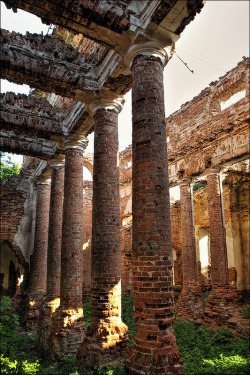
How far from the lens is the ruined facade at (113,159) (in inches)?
165

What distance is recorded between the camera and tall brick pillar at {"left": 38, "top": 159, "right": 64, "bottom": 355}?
28.5 ft

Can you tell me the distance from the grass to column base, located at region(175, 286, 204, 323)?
0.71 metres

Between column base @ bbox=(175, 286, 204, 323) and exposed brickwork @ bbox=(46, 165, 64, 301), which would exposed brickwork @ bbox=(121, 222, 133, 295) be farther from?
exposed brickwork @ bbox=(46, 165, 64, 301)

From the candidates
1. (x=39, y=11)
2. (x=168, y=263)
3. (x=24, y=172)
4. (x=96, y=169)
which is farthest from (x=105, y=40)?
(x=24, y=172)

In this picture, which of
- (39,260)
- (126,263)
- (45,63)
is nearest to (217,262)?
(126,263)

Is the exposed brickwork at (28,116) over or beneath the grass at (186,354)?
over

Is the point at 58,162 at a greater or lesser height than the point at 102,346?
greater

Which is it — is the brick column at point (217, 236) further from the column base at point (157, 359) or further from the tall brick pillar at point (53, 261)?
the column base at point (157, 359)

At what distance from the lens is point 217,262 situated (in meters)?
10.7

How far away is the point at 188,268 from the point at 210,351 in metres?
4.85

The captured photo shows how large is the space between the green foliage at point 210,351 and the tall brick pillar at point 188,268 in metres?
0.95

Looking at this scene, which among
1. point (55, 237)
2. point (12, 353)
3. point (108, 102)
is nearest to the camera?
point (108, 102)

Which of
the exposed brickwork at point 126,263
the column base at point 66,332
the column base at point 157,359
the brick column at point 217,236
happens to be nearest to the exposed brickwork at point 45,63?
the column base at point 157,359

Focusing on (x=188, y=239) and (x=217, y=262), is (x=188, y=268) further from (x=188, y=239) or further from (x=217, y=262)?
(x=217, y=262)
